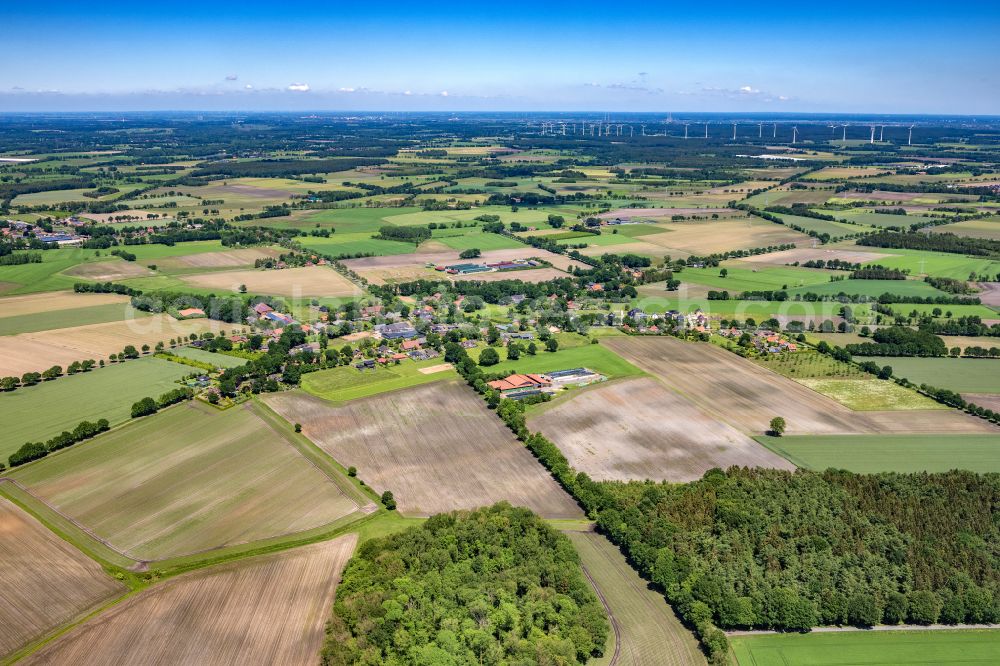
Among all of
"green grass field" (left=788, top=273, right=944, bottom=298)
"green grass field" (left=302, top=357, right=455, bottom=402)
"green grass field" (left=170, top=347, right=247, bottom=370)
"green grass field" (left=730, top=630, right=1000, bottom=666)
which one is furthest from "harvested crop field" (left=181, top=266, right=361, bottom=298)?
"green grass field" (left=730, top=630, right=1000, bottom=666)

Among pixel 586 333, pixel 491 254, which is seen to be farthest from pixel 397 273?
pixel 586 333

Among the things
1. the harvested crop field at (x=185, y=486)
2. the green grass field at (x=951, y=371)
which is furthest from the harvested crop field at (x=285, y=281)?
the green grass field at (x=951, y=371)

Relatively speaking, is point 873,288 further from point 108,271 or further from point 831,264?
point 108,271

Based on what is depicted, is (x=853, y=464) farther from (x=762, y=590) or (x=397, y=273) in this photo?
(x=397, y=273)

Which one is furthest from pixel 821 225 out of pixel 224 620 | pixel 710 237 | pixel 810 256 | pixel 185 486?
pixel 224 620

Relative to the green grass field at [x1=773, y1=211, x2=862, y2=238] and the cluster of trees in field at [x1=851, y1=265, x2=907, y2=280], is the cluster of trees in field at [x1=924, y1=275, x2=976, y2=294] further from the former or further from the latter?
the green grass field at [x1=773, y1=211, x2=862, y2=238]
